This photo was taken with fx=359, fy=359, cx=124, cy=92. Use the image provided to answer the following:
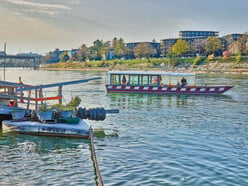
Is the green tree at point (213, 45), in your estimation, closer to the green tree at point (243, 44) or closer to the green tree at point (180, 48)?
the green tree at point (243, 44)

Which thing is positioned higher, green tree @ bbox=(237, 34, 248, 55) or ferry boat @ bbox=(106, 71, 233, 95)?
green tree @ bbox=(237, 34, 248, 55)

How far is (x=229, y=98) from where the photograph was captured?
1781 inches

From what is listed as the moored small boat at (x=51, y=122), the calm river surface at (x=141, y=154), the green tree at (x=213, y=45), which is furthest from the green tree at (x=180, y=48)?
the moored small boat at (x=51, y=122)

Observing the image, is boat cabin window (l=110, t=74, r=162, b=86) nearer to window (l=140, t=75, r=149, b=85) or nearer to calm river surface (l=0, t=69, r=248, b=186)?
window (l=140, t=75, r=149, b=85)

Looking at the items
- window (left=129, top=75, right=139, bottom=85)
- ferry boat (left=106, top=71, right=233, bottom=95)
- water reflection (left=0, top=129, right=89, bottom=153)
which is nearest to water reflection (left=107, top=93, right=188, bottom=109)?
ferry boat (left=106, top=71, right=233, bottom=95)

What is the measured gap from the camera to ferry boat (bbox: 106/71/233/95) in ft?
159

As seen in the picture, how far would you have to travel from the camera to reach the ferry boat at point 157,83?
48500mm

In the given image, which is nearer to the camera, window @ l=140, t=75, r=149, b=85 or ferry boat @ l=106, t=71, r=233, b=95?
ferry boat @ l=106, t=71, r=233, b=95

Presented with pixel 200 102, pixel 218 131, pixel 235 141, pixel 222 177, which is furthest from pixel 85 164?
pixel 200 102

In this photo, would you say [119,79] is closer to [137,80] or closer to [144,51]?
[137,80]

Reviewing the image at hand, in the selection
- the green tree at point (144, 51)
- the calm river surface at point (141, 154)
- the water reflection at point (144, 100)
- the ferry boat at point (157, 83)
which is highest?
the green tree at point (144, 51)

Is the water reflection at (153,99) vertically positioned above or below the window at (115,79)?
below

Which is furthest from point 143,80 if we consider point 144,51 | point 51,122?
point 144,51

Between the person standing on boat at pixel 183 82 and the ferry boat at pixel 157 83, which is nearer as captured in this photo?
the ferry boat at pixel 157 83
